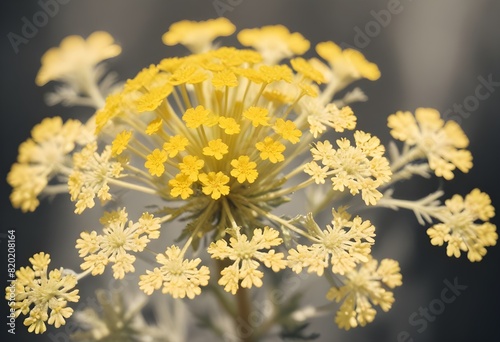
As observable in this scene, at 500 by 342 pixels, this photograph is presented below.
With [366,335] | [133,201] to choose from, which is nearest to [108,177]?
[133,201]

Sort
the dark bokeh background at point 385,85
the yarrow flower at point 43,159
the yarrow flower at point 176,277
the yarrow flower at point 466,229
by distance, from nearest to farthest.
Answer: the yarrow flower at point 176,277
the yarrow flower at point 466,229
the yarrow flower at point 43,159
the dark bokeh background at point 385,85

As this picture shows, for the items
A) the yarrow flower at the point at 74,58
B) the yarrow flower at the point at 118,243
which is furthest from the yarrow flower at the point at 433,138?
the yarrow flower at the point at 74,58

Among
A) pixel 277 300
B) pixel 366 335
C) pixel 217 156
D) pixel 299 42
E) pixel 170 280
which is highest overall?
pixel 299 42

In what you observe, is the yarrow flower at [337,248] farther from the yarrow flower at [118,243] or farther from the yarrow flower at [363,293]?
the yarrow flower at [118,243]

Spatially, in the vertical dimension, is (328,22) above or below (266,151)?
above

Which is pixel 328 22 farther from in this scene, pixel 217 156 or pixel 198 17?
pixel 217 156

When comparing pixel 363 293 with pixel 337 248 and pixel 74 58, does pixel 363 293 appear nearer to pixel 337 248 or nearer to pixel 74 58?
pixel 337 248

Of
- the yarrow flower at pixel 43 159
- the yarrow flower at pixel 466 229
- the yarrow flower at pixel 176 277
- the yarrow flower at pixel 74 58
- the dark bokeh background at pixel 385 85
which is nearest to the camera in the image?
the yarrow flower at pixel 176 277

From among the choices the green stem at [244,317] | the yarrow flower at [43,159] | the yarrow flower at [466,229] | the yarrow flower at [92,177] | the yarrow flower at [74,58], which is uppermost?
the yarrow flower at [74,58]
